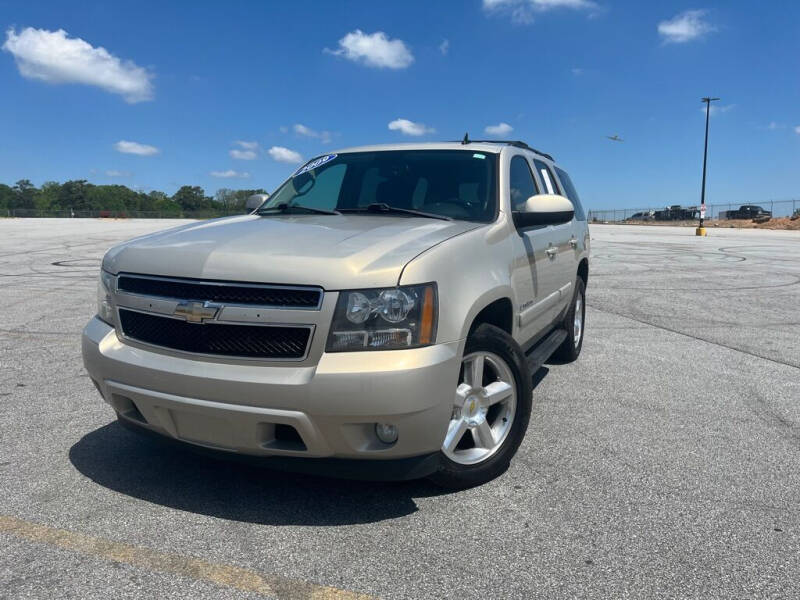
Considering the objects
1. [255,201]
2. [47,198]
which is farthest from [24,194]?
Answer: [255,201]

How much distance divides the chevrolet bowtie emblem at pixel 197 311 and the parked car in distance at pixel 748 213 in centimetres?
6558

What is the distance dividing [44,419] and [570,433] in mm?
3337

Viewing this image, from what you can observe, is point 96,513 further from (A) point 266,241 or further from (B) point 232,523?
(A) point 266,241

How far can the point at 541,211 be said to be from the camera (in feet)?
12.0

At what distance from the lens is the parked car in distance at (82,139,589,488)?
8.51 ft

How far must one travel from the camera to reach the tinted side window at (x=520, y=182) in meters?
4.11

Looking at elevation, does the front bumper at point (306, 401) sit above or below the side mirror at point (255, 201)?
below

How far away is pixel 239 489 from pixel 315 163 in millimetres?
2629

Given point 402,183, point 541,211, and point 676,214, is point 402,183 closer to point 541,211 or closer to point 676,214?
point 541,211

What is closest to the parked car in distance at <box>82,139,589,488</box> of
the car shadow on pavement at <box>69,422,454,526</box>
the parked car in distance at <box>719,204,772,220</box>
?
the car shadow on pavement at <box>69,422,454,526</box>

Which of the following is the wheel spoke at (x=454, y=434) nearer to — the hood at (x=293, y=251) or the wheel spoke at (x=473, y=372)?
the wheel spoke at (x=473, y=372)

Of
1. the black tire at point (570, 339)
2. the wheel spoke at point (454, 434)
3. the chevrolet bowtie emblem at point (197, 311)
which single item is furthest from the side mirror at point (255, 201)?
the black tire at point (570, 339)

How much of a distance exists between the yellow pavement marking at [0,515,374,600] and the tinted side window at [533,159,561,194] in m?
3.61

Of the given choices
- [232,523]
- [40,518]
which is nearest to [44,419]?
[40,518]
